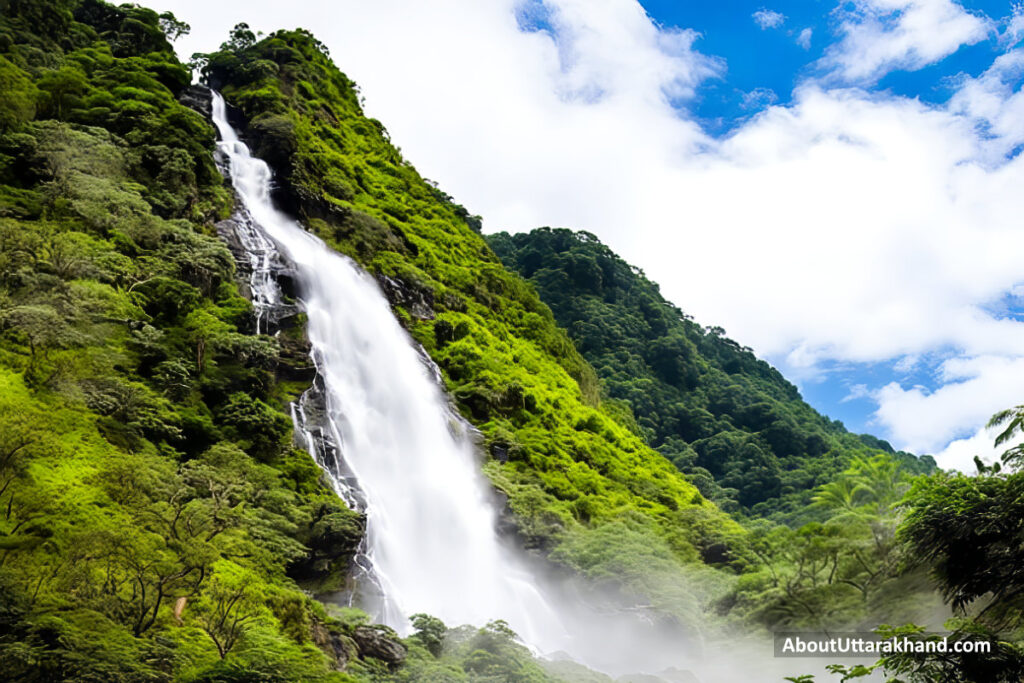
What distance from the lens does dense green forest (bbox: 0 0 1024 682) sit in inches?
507

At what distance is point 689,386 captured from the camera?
215 ft

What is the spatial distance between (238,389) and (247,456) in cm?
293

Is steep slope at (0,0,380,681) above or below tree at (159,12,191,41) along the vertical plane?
below

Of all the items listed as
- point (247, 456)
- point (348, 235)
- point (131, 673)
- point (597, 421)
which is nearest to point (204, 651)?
point (131, 673)

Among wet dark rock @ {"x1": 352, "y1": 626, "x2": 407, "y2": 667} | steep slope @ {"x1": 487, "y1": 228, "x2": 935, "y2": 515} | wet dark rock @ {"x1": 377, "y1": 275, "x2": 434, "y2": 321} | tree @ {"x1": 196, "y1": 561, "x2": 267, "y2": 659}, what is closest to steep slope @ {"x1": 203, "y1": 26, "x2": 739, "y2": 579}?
wet dark rock @ {"x1": 377, "y1": 275, "x2": 434, "y2": 321}

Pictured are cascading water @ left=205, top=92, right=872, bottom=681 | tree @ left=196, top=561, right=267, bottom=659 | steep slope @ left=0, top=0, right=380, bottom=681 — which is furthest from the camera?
cascading water @ left=205, top=92, right=872, bottom=681

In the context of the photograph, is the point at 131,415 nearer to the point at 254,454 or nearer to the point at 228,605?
the point at 254,454

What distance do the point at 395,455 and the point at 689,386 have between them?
43381 millimetres

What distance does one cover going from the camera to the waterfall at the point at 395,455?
2262 cm

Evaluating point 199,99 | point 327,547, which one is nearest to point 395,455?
point 327,547

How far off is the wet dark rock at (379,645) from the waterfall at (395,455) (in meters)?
2.81

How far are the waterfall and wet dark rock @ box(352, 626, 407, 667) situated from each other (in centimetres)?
281

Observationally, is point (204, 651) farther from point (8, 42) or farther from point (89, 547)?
point (8, 42)

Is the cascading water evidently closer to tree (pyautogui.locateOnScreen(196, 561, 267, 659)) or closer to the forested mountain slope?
the forested mountain slope
